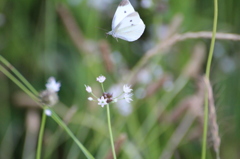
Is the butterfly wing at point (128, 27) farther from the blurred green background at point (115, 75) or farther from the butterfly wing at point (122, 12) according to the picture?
the blurred green background at point (115, 75)

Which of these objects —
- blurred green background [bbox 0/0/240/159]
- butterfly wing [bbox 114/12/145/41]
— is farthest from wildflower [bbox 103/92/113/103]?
blurred green background [bbox 0/0/240/159]

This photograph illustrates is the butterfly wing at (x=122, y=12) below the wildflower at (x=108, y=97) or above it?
above

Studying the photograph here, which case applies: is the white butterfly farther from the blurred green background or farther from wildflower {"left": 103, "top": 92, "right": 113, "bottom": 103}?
the blurred green background

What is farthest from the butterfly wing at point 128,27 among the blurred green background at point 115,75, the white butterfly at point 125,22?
the blurred green background at point 115,75

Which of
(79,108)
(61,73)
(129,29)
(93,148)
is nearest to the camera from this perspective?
(129,29)

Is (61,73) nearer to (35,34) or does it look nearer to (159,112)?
(35,34)

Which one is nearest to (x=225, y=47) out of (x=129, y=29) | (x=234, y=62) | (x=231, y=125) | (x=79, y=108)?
(x=234, y=62)
